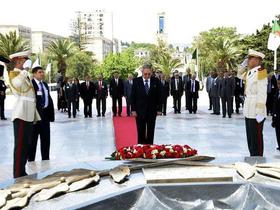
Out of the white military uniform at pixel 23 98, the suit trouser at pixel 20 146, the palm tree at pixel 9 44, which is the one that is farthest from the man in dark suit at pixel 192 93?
the palm tree at pixel 9 44

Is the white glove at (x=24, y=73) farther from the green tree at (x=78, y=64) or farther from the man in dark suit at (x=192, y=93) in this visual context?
the green tree at (x=78, y=64)

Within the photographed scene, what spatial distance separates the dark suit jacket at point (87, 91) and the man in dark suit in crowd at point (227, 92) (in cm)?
426

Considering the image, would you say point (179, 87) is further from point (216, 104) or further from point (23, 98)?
point (23, 98)

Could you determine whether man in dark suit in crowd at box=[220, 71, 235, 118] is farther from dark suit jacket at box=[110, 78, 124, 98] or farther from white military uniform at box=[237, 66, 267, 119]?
white military uniform at box=[237, 66, 267, 119]

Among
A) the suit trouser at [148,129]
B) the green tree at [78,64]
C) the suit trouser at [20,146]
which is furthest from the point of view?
the green tree at [78,64]

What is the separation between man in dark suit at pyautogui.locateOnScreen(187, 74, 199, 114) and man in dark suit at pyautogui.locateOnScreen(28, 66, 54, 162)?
29.8 feet

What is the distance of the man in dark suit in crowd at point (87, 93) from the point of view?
14.3m

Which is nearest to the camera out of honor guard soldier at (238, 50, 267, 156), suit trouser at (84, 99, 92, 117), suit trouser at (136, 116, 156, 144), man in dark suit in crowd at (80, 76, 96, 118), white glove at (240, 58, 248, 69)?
honor guard soldier at (238, 50, 267, 156)

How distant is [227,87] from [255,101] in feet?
26.6

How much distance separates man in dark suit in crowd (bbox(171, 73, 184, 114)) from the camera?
50.6 ft

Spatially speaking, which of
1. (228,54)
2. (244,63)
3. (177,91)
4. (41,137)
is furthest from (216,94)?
(228,54)

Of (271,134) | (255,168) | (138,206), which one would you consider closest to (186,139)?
(271,134)

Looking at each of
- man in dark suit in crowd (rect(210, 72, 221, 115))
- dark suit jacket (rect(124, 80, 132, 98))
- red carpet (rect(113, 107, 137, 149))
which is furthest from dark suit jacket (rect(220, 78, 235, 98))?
red carpet (rect(113, 107, 137, 149))

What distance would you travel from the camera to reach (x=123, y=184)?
10.7 feet
